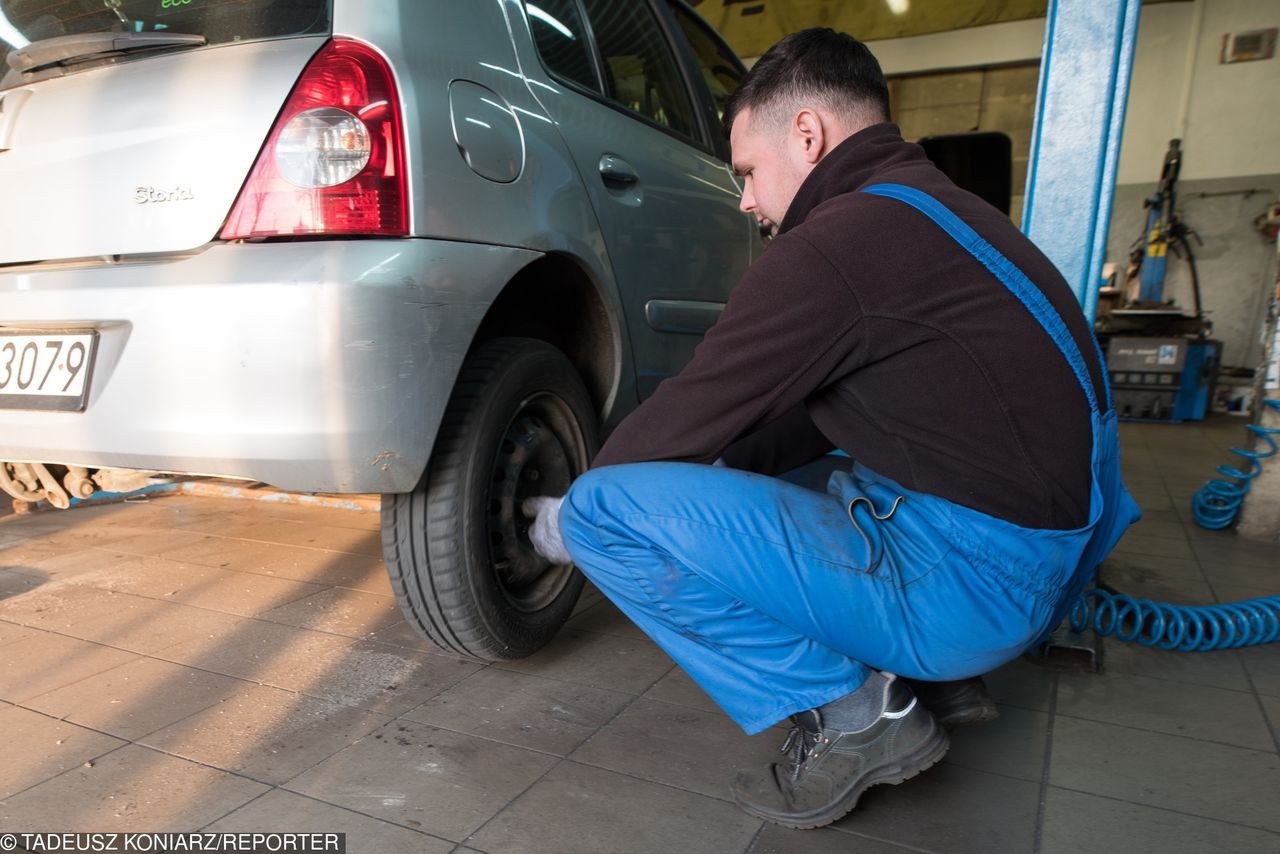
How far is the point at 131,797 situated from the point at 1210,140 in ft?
34.7

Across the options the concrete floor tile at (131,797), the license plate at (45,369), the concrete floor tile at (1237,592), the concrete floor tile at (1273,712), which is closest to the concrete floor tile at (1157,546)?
the concrete floor tile at (1237,592)

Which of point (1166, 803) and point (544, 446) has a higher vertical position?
point (544, 446)

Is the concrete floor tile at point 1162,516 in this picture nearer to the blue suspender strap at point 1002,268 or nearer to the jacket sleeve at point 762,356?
the blue suspender strap at point 1002,268

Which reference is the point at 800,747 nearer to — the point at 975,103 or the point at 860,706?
the point at 860,706

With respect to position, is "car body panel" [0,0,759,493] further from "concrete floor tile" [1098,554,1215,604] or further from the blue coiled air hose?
"concrete floor tile" [1098,554,1215,604]

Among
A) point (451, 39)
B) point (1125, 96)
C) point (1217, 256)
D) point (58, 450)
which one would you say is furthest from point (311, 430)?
point (1217, 256)

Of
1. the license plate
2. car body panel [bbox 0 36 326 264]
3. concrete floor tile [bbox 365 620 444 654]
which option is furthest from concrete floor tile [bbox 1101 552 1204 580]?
the license plate

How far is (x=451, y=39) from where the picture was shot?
157 cm

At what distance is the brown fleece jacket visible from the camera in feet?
3.82

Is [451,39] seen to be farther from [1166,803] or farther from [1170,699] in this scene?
[1170,699]

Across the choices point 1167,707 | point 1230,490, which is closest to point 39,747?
point 1167,707

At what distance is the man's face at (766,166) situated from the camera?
148 cm

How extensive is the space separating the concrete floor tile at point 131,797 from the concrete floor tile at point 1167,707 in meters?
1.67

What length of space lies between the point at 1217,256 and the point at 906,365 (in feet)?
31.1
